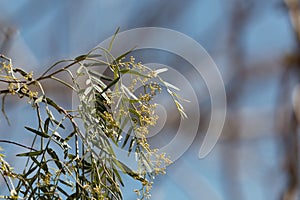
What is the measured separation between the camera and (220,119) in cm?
113

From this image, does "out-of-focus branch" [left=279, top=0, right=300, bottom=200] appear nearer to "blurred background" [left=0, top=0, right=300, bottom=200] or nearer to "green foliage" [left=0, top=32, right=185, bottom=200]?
"blurred background" [left=0, top=0, right=300, bottom=200]

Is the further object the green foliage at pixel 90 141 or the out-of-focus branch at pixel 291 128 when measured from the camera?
the out-of-focus branch at pixel 291 128

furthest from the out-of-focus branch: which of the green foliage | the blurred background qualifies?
the green foliage

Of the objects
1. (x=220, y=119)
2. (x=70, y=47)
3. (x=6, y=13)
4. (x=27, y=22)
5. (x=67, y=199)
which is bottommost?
(x=67, y=199)

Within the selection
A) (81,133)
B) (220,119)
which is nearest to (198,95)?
(220,119)

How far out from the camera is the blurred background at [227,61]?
0.77m

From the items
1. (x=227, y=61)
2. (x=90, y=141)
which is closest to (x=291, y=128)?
(x=227, y=61)

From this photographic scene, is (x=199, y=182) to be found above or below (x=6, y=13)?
below

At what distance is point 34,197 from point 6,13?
0.65 metres

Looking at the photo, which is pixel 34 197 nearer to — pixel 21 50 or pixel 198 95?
pixel 198 95

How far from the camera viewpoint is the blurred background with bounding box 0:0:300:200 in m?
0.77

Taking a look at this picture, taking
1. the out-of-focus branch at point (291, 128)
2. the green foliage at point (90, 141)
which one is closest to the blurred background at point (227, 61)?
the out-of-focus branch at point (291, 128)

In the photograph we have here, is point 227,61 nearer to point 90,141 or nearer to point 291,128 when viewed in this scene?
point 291,128

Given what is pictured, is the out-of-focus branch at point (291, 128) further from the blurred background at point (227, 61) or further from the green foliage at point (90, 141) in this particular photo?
the green foliage at point (90, 141)
